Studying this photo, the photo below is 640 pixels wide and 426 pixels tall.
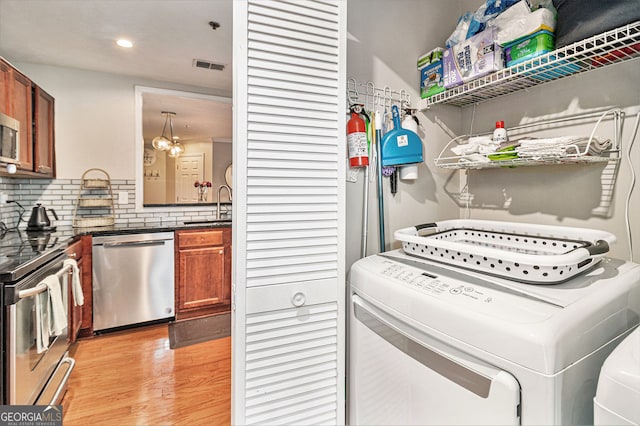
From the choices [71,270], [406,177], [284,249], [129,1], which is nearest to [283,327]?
[284,249]

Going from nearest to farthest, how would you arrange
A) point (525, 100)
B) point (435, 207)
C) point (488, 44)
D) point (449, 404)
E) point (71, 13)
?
point (449, 404) → point (488, 44) → point (525, 100) → point (435, 207) → point (71, 13)

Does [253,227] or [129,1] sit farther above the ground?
[129,1]

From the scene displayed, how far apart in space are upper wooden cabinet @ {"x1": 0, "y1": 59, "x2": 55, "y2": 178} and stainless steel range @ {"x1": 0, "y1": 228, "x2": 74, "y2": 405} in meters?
0.86

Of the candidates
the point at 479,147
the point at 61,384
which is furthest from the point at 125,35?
the point at 479,147

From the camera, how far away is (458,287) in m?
0.92

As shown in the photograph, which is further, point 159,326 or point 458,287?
point 159,326

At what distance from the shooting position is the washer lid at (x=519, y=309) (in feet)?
2.22

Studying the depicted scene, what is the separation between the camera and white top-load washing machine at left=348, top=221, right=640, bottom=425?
2.22 ft

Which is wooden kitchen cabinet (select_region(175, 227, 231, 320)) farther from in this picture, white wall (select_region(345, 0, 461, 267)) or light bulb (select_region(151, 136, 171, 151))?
white wall (select_region(345, 0, 461, 267))

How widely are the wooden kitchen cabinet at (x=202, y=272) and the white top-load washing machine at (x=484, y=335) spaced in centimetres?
226

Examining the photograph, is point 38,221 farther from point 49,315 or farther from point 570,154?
point 570,154

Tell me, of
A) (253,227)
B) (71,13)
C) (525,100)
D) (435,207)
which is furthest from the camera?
(71,13)

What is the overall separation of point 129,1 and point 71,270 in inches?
67.6

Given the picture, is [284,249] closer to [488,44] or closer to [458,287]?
[458,287]
